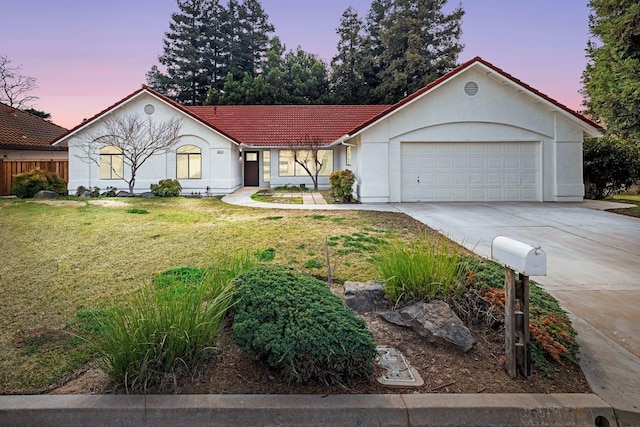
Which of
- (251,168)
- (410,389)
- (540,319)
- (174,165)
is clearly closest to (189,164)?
(174,165)

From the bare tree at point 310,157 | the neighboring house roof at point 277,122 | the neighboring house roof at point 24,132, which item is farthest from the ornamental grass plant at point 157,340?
the neighboring house roof at point 24,132

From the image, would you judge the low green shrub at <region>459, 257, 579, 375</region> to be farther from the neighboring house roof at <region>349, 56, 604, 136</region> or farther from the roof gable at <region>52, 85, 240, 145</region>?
the roof gable at <region>52, 85, 240, 145</region>

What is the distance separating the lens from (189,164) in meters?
22.6

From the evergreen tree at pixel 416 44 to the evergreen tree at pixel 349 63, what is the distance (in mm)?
2052

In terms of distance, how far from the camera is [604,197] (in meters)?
19.8

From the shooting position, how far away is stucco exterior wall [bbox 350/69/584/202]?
16.9 m

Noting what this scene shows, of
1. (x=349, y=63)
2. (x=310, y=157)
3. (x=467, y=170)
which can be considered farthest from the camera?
(x=349, y=63)

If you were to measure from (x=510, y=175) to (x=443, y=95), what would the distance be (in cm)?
398

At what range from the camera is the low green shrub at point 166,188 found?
21.0 meters

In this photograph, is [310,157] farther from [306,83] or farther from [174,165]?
[306,83]

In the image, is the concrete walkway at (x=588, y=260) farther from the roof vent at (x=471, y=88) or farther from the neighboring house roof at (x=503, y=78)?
the roof vent at (x=471, y=88)

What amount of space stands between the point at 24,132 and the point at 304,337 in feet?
90.2

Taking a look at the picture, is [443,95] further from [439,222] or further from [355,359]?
[355,359]

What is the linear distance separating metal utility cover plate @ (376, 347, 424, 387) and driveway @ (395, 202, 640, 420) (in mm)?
1308
